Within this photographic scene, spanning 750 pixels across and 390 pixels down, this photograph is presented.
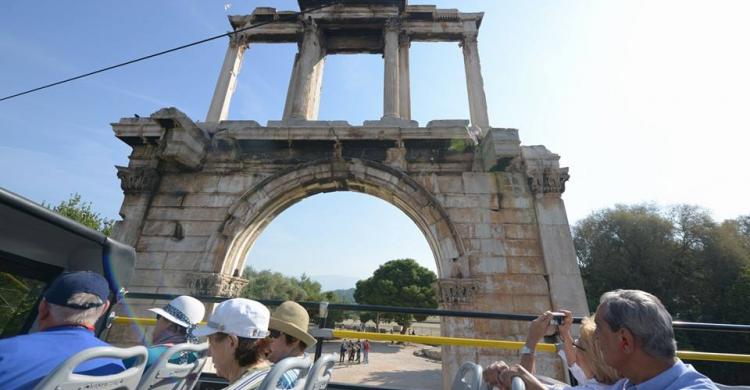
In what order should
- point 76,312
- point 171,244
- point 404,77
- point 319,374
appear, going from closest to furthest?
point 319,374
point 76,312
point 171,244
point 404,77

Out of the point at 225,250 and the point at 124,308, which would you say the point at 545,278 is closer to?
the point at 225,250

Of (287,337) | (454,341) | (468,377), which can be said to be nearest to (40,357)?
(287,337)

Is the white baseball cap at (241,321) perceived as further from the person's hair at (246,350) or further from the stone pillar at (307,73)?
the stone pillar at (307,73)

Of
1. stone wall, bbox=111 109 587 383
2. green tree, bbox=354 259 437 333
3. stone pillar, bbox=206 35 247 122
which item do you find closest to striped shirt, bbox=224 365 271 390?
stone wall, bbox=111 109 587 383

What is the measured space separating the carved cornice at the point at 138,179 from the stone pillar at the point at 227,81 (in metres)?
2.07

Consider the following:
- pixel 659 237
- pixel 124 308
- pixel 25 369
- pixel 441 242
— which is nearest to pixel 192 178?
pixel 124 308

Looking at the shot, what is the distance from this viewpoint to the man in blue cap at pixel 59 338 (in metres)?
1.39

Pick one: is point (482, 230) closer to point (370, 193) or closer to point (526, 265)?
point (526, 265)

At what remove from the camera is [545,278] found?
569 cm

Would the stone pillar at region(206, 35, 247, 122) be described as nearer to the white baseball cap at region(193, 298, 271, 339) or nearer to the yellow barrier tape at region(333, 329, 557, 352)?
the yellow barrier tape at region(333, 329, 557, 352)

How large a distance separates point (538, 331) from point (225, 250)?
18.5ft

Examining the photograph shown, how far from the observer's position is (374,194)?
7.02 meters

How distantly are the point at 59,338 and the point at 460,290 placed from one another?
204 inches

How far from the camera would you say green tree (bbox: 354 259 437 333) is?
35.6 meters
